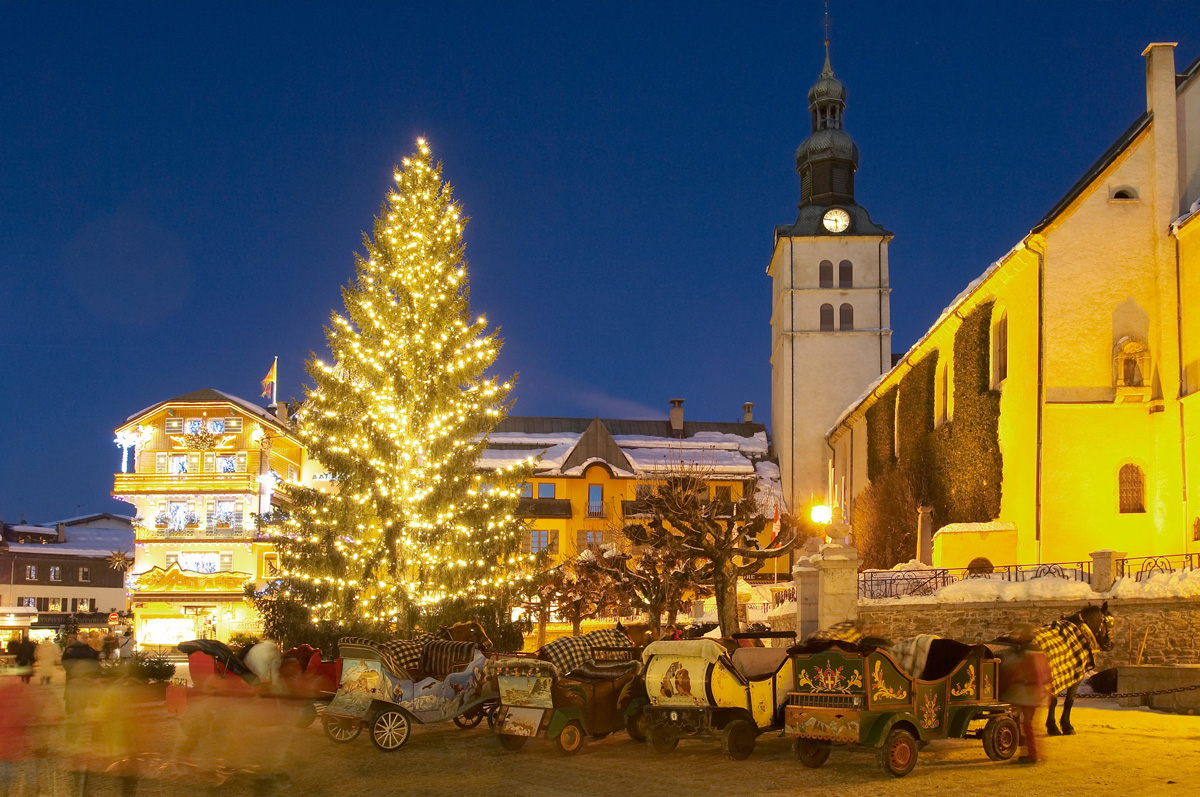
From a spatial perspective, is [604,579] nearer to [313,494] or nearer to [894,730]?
[313,494]

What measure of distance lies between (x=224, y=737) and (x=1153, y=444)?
77.0ft

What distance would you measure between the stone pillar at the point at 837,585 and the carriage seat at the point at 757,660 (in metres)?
7.49

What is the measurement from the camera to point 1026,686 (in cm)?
1176

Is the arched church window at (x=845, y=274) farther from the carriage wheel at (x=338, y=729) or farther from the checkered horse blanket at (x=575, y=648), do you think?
the carriage wheel at (x=338, y=729)

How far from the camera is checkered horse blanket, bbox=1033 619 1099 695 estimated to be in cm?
1270

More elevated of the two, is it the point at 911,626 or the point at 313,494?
the point at 313,494

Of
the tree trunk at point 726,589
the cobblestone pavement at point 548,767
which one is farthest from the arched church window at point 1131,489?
the cobblestone pavement at point 548,767

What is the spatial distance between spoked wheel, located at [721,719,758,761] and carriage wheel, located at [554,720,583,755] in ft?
5.81

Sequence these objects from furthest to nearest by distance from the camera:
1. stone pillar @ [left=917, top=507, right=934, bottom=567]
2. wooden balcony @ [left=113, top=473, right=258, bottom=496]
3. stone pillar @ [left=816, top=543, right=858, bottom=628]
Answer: wooden balcony @ [left=113, top=473, right=258, bottom=496], stone pillar @ [left=917, top=507, right=934, bottom=567], stone pillar @ [left=816, top=543, right=858, bottom=628]

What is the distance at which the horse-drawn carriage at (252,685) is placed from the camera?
42.6ft

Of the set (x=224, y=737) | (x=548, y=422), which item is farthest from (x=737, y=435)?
(x=224, y=737)

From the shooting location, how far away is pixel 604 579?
37656 mm

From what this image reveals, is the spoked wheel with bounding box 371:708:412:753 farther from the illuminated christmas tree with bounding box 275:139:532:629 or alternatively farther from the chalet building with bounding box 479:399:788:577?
the chalet building with bounding box 479:399:788:577

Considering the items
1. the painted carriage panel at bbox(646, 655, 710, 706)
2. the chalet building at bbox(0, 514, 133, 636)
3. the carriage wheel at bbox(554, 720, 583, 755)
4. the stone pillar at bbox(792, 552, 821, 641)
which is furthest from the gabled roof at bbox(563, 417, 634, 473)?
the painted carriage panel at bbox(646, 655, 710, 706)
